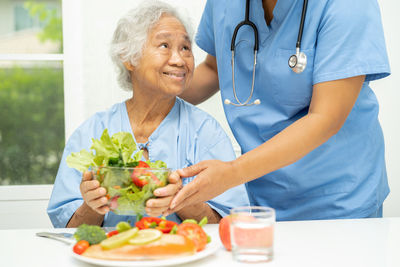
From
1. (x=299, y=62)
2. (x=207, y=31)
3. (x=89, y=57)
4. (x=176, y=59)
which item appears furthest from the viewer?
(x=89, y=57)

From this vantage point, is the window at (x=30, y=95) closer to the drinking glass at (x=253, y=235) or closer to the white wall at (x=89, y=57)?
the white wall at (x=89, y=57)

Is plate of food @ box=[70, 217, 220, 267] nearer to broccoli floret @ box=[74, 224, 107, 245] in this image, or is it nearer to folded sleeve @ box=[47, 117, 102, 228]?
broccoli floret @ box=[74, 224, 107, 245]

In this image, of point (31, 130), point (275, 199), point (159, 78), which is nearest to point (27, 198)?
point (31, 130)

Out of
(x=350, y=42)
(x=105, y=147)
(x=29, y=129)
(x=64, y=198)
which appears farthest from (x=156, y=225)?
(x=29, y=129)

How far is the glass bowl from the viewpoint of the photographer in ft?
3.64

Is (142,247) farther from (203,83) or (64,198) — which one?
(203,83)

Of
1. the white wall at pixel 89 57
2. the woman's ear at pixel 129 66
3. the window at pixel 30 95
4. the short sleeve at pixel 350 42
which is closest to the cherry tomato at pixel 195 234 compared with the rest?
the short sleeve at pixel 350 42

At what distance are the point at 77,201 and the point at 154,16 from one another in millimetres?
693

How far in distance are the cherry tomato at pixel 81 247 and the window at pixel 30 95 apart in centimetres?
161

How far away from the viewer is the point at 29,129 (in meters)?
2.56

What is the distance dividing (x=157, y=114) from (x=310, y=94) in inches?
21.9

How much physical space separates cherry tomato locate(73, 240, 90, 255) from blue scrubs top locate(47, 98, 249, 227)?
0.49m

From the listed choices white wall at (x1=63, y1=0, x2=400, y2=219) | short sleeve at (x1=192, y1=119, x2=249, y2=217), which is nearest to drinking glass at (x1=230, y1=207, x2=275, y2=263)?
short sleeve at (x1=192, y1=119, x2=249, y2=217)

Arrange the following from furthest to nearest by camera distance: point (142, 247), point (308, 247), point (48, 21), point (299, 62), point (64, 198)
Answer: point (48, 21)
point (64, 198)
point (299, 62)
point (308, 247)
point (142, 247)
